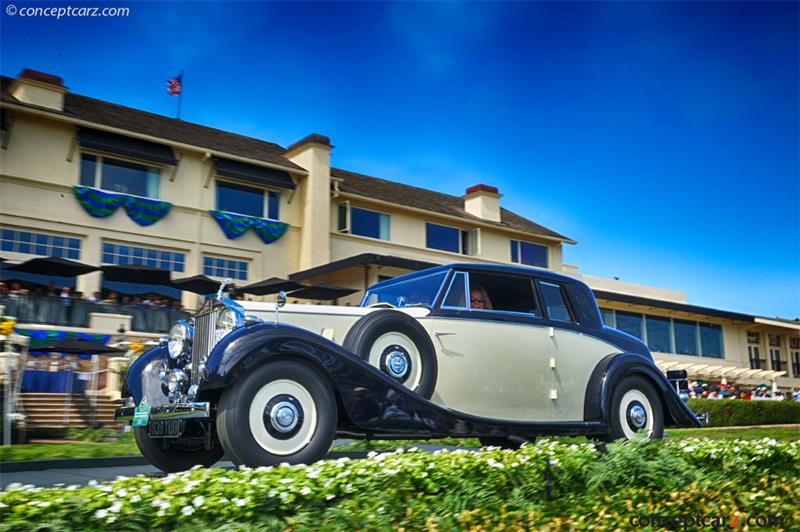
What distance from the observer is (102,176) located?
2405 centimetres

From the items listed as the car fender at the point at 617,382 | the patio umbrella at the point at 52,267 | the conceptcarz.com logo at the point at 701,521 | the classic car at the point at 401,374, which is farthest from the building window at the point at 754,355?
the conceptcarz.com logo at the point at 701,521

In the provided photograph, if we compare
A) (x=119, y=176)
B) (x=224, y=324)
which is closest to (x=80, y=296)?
(x=119, y=176)

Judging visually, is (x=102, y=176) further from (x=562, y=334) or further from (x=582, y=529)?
(x=582, y=529)

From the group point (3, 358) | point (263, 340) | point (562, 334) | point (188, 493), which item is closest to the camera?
point (188, 493)

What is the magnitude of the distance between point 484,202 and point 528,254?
338 centimetres

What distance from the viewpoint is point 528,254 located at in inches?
1406

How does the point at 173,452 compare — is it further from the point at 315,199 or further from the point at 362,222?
the point at 362,222

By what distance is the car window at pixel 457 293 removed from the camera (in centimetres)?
690

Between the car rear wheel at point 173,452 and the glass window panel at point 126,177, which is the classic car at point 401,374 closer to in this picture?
the car rear wheel at point 173,452

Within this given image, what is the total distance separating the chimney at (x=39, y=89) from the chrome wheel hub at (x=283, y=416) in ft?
68.5

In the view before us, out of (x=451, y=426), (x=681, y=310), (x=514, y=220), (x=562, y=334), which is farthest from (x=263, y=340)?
(x=681, y=310)

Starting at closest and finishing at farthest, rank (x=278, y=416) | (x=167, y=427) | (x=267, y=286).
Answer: (x=278, y=416), (x=167, y=427), (x=267, y=286)

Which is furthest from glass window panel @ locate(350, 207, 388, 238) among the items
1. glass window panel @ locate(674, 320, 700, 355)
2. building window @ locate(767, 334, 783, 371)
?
building window @ locate(767, 334, 783, 371)

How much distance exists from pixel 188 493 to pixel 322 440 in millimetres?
1550
